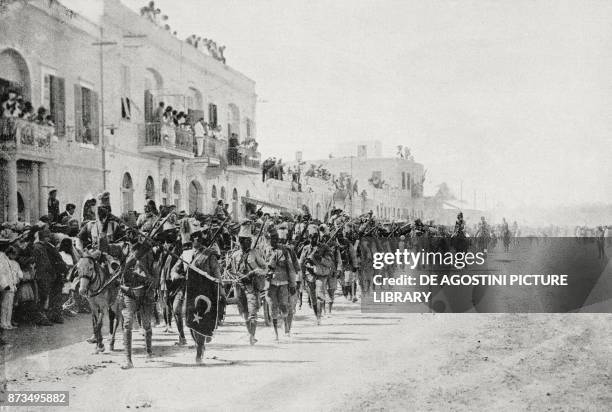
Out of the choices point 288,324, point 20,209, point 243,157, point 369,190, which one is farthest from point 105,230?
point 369,190

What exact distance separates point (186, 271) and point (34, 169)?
3.72 m

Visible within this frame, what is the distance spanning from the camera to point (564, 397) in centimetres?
744

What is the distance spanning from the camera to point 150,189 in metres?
15.1

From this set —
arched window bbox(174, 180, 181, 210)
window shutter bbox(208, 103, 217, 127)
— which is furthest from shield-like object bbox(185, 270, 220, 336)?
window shutter bbox(208, 103, 217, 127)

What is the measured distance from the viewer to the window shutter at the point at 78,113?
11055 mm

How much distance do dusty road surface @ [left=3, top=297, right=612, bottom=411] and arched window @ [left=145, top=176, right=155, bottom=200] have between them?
461 centimetres

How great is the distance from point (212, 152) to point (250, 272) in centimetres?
1121

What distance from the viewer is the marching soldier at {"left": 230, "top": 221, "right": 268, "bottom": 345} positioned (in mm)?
9625

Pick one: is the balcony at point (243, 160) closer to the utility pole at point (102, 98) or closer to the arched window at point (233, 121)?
the arched window at point (233, 121)

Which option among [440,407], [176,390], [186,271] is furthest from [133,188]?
[440,407]

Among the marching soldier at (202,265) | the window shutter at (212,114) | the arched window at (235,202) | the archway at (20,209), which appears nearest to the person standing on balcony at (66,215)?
the archway at (20,209)

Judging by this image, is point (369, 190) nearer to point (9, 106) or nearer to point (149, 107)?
point (149, 107)

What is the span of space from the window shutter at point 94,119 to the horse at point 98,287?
3.91 m

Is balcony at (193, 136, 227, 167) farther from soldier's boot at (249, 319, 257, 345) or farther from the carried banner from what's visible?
the carried banner
